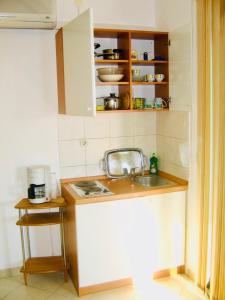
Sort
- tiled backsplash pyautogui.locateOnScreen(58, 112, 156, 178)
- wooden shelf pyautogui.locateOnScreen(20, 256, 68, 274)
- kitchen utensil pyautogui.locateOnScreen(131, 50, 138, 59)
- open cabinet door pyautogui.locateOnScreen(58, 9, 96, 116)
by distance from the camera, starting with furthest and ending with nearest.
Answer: tiled backsplash pyautogui.locateOnScreen(58, 112, 156, 178), kitchen utensil pyautogui.locateOnScreen(131, 50, 138, 59), wooden shelf pyautogui.locateOnScreen(20, 256, 68, 274), open cabinet door pyautogui.locateOnScreen(58, 9, 96, 116)

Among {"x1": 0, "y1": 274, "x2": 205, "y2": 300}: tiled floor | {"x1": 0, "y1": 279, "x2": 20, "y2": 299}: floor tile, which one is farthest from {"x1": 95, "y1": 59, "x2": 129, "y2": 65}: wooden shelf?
{"x1": 0, "y1": 279, "x2": 20, "y2": 299}: floor tile

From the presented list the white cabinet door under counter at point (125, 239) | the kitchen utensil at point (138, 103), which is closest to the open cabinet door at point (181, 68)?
the kitchen utensil at point (138, 103)

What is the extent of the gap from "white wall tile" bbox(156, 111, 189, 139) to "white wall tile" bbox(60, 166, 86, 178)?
75 cm

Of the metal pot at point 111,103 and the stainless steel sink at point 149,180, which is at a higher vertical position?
the metal pot at point 111,103

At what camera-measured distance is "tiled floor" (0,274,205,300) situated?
2424 mm

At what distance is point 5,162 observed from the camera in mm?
2637

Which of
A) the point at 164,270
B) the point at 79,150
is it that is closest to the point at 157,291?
the point at 164,270

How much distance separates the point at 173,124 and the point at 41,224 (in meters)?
1.27

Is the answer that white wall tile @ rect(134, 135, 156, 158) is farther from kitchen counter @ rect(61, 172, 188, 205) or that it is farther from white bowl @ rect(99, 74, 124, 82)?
white bowl @ rect(99, 74, 124, 82)

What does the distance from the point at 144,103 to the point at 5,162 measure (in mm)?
1193

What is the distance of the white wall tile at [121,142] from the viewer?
9.50ft

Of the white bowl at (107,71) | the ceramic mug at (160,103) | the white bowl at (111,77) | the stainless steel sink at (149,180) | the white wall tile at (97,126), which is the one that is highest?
the white bowl at (107,71)

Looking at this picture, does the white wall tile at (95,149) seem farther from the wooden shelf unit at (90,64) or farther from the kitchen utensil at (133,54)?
the kitchen utensil at (133,54)

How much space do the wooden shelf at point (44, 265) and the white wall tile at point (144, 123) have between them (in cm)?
123
